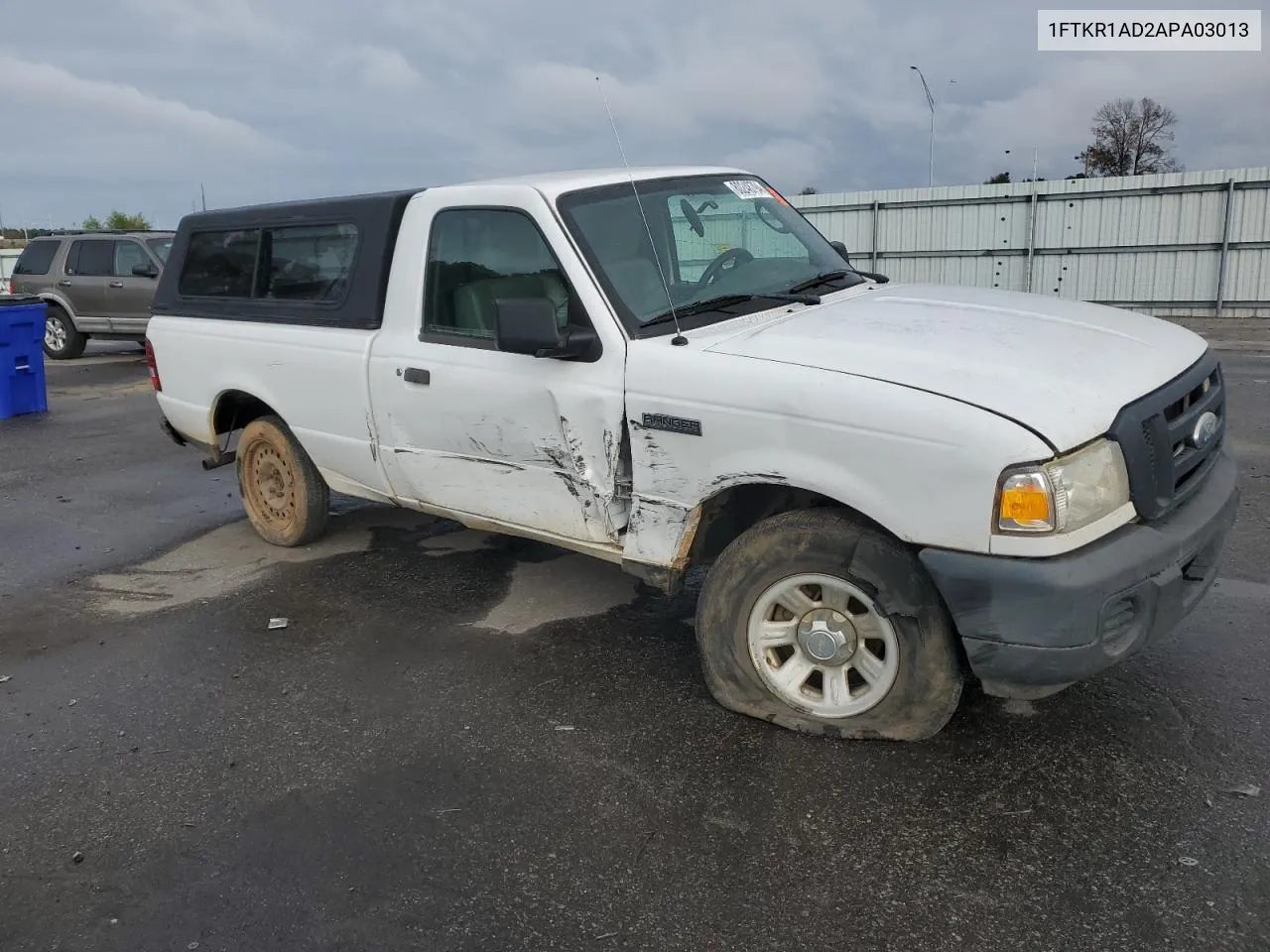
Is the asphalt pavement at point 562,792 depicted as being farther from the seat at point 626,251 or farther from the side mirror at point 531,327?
the seat at point 626,251

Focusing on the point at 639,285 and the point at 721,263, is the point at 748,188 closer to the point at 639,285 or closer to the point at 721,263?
the point at 721,263

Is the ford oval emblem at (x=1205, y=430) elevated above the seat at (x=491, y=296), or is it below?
below

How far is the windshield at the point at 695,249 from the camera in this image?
389 centimetres

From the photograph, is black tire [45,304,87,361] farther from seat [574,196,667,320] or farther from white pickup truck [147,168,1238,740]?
seat [574,196,667,320]

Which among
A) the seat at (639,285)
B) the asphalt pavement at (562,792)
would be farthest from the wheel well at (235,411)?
the seat at (639,285)

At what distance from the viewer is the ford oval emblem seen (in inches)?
131

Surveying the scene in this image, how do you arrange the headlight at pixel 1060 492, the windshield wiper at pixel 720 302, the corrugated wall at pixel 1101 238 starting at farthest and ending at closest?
the corrugated wall at pixel 1101 238 < the windshield wiper at pixel 720 302 < the headlight at pixel 1060 492

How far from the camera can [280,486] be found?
19.4 feet

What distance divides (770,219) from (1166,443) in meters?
2.25

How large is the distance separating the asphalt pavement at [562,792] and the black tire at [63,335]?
13.5m

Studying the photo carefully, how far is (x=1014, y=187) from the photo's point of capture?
19250mm

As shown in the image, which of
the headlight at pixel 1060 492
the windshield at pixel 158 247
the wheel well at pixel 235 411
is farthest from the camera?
the windshield at pixel 158 247

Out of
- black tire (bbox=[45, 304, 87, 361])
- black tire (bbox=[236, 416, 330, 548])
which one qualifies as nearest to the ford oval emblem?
black tire (bbox=[236, 416, 330, 548])

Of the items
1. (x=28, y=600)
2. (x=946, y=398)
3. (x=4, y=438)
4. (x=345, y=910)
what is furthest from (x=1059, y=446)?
(x=4, y=438)
